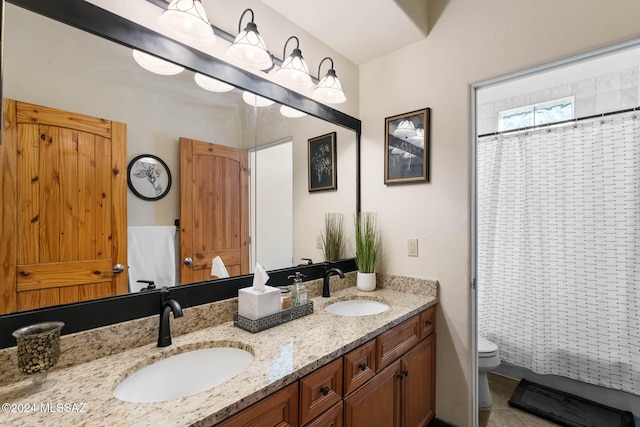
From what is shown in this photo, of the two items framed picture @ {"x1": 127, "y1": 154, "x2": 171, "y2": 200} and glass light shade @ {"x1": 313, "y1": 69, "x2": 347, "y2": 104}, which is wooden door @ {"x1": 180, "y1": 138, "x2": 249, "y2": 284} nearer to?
framed picture @ {"x1": 127, "y1": 154, "x2": 171, "y2": 200}

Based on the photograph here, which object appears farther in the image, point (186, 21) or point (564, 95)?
point (564, 95)

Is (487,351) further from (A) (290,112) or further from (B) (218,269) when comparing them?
(A) (290,112)

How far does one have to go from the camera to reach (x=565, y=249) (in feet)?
7.16

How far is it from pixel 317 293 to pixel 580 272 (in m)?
1.87

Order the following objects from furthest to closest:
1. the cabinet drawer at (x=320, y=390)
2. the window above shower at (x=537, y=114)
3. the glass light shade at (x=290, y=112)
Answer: the window above shower at (x=537, y=114) → the glass light shade at (x=290, y=112) → the cabinet drawer at (x=320, y=390)

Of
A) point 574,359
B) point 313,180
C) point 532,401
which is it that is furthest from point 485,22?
point 532,401

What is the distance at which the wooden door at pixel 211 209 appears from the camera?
127 centimetres

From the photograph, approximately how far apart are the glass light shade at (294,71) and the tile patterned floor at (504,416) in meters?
2.37

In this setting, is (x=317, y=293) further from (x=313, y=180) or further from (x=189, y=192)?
(x=189, y=192)

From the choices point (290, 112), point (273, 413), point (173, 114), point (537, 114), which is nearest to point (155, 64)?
point (173, 114)

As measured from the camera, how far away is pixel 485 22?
5.50 ft

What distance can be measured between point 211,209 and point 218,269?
10.8 inches

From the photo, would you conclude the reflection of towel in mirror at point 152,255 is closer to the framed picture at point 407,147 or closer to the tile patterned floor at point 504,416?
the framed picture at point 407,147

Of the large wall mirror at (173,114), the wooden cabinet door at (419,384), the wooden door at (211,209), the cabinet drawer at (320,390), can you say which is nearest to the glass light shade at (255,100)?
the large wall mirror at (173,114)
